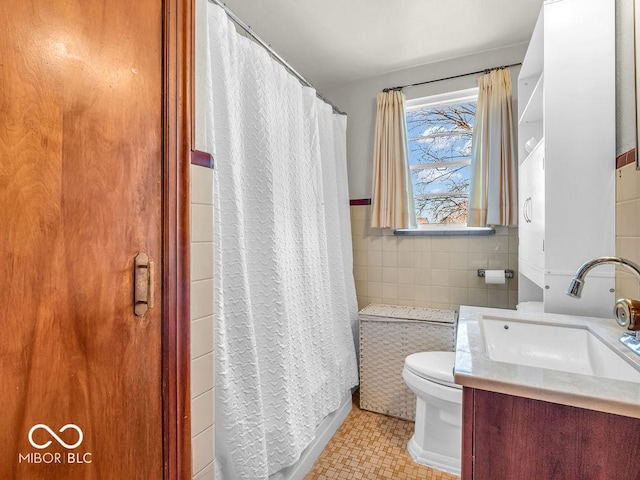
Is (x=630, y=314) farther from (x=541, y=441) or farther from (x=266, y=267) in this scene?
(x=266, y=267)

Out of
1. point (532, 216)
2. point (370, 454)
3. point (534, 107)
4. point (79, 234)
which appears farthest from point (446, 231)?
point (79, 234)

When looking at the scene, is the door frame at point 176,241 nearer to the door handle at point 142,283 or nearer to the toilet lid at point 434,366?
the door handle at point 142,283

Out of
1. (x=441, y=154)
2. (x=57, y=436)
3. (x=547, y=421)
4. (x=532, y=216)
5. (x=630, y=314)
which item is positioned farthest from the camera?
(x=441, y=154)

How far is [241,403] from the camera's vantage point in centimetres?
121

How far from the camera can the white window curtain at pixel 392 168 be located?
7.69 ft

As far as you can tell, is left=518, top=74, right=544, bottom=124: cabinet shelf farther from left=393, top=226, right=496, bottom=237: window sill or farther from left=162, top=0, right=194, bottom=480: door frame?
left=162, top=0, right=194, bottom=480: door frame

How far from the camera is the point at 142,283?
689 mm

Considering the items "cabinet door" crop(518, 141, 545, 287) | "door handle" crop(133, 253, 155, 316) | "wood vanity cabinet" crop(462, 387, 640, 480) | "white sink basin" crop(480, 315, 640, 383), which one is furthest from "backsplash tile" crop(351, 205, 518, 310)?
"door handle" crop(133, 253, 155, 316)

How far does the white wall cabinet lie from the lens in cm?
121

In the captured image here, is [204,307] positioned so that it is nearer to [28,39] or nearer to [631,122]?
[28,39]

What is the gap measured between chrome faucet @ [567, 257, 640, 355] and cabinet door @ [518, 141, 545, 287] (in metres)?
0.48

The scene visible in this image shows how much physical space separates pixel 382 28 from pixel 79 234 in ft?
6.53

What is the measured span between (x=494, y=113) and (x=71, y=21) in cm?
221

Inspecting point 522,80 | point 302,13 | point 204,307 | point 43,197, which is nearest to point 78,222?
point 43,197
